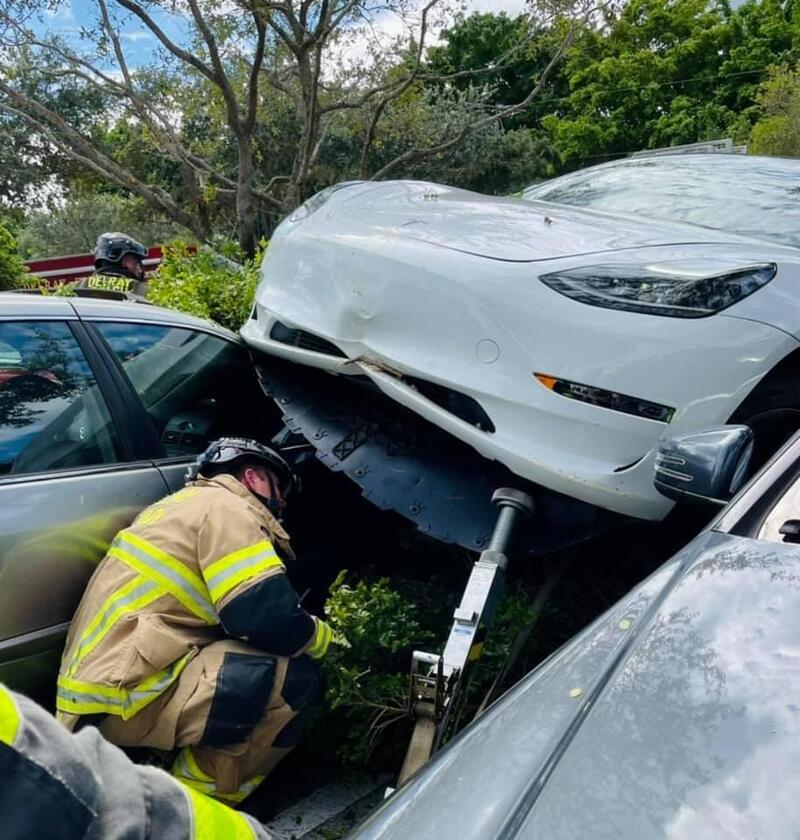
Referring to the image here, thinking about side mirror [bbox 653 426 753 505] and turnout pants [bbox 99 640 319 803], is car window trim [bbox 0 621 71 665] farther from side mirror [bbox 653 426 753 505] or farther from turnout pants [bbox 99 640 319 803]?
side mirror [bbox 653 426 753 505]

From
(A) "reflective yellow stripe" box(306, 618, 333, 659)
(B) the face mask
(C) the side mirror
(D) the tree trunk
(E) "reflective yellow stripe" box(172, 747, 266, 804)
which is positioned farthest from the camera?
(D) the tree trunk

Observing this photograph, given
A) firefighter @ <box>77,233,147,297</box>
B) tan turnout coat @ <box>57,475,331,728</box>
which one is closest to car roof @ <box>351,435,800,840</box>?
tan turnout coat @ <box>57,475,331,728</box>

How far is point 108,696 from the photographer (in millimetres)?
2387

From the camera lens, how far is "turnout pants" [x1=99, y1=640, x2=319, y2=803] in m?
2.48

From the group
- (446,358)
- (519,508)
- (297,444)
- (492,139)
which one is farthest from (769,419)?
(492,139)

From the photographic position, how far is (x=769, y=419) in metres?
2.78

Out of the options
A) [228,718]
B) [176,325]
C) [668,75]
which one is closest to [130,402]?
[176,325]

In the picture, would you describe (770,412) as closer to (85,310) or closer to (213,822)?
(213,822)

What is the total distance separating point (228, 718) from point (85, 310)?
4.81ft

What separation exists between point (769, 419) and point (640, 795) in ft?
6.37

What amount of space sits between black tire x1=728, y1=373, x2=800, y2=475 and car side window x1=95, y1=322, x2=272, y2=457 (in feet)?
6.36

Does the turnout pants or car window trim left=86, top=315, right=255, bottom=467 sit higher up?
car window trim left=86, top=315, right=255, bottom=467

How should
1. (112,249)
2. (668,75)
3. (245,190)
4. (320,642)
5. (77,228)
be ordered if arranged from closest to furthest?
(320,642) → (112,249) → (245,190) → (77,228) → (668,75)

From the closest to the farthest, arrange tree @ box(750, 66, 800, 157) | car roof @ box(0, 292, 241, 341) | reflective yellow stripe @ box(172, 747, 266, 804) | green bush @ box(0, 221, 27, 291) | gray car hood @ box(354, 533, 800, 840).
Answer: gray car hood @ box(354, 533, 800, 840) < reflective yellow stripe @ box(172, 747, 266, 804) < car roof @ box(0, 292, 241, 341) < green bush @ box(0, 221, 27, 291) < tree @ box(750, 66, 800, 157)
